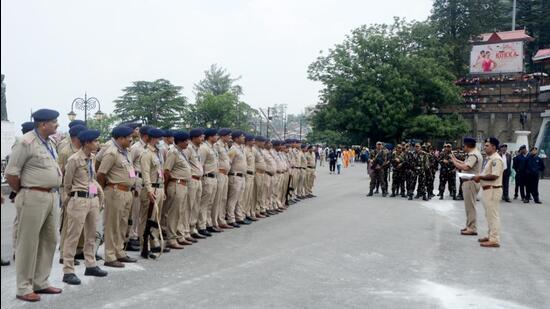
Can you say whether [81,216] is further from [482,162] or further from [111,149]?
[482,162]

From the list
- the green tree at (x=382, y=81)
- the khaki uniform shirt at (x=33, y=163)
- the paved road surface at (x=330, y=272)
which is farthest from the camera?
the green tree at (x=382, y=81)

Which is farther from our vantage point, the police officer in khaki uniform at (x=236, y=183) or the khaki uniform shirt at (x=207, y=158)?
the police officer in khaki uniform at (x=236, y=183)

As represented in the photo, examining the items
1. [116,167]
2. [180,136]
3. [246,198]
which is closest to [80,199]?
[116,167]

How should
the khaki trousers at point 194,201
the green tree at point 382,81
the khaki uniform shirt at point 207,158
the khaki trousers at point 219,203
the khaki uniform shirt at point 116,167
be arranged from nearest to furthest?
the khaki uniform shirt at point 116,167 → the khaki trousers at point 194,201 → the khaki uniform shirt at point 207,158 → the khaki trousers at point 219,203 → the green tree at point 382,81

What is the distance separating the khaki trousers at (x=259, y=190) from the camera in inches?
466

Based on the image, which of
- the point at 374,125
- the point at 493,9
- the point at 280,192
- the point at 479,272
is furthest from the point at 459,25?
the point at 479,272

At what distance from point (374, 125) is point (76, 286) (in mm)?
40010

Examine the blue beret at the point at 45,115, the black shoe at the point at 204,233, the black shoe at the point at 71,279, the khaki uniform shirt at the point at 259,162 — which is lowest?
the black shoe at the point at 204,233

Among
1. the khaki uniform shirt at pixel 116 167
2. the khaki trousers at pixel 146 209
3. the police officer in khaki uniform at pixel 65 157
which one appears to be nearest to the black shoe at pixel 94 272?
the police officer in khaki uniform at pixel 65 157

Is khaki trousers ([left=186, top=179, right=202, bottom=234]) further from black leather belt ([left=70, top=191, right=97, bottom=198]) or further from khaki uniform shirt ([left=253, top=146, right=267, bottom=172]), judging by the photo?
khaki uniform shirt ([left=253, top=146, right=267, bottom=172])

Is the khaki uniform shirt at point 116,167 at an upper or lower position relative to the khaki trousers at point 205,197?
upper

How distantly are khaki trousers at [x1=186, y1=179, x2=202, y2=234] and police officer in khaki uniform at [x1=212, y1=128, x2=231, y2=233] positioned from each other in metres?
0.68

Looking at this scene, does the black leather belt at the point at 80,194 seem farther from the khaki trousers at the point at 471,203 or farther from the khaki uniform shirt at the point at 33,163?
the khaki trousers at the point at 471,203

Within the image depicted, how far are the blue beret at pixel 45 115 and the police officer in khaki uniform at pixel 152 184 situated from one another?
2167mm
